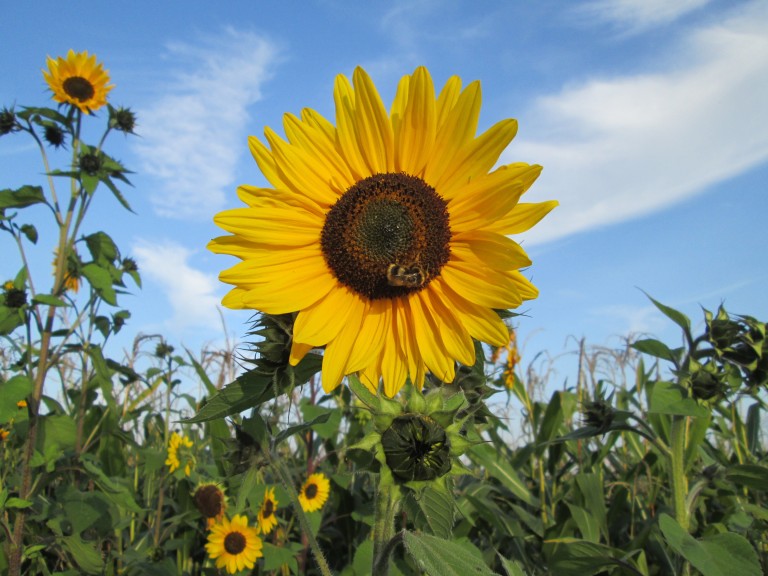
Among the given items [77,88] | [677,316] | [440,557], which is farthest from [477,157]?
[77,88]

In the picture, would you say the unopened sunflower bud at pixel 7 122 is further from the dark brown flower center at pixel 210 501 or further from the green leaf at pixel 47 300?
the dark brown flower center at pixel 210 501

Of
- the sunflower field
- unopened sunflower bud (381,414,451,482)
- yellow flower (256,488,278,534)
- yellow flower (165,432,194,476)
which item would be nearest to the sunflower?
the sunflower field

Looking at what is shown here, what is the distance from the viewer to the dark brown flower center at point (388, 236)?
6.56 feet

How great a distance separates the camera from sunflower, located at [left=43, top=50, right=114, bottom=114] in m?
5.08

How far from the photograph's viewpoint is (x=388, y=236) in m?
2.01

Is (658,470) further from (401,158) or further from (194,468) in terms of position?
(401,158)

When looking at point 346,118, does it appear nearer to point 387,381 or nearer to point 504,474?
point 387,381

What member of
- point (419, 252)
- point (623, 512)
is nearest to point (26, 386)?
point (419, 252)

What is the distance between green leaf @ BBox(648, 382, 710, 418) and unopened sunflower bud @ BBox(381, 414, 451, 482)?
1355 mm

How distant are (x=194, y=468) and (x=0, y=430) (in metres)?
1.72

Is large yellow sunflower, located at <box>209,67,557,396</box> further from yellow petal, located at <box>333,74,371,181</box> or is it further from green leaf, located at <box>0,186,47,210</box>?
green leaf, located at <box>0,186,47,210</box>

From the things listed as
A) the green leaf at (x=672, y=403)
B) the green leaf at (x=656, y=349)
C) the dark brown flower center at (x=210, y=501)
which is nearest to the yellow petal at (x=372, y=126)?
the green leaf at (x=672, y=403)

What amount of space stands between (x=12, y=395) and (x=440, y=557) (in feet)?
7.85

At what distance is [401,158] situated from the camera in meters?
2.08
